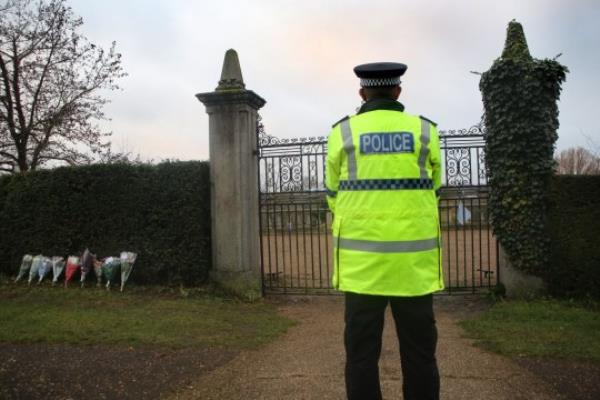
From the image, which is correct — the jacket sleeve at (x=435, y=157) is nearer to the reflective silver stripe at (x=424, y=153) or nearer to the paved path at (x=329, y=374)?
the reflective silver stripe at (x=424, y=153)

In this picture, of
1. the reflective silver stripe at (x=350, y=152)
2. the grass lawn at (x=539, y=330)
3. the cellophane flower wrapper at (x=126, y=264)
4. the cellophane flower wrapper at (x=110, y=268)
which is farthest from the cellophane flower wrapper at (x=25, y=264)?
the reflective silver stripe at (x=350, y=152)

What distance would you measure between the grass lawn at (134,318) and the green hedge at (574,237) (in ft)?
12.7

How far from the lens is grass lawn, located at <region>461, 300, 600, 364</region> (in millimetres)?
4746

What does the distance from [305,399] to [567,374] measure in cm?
219

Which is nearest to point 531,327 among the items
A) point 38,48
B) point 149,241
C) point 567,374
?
point 567,374

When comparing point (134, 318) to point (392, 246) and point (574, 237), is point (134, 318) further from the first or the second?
point (574, 237)

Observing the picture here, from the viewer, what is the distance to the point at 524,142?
7.00 meters

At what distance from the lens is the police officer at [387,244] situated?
249 centimetres

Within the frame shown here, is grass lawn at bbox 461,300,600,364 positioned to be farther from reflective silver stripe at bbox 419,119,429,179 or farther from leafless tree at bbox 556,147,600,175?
leafless tree at bbox 556,147,600,175

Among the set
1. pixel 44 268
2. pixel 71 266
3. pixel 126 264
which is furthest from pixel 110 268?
pixel 44 268

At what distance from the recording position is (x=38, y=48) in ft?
43.6

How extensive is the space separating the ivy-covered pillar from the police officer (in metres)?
5.04

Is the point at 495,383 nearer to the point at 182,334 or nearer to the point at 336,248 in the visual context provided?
the point at 336,248

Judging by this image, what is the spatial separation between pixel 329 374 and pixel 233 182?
13.9 feet
